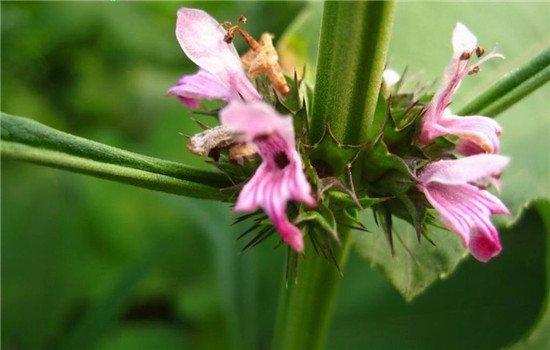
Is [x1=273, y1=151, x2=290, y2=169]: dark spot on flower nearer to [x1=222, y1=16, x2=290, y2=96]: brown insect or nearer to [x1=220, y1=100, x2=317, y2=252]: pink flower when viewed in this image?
[x1=220, y1=100, x2=317, y2=252]: pink flower

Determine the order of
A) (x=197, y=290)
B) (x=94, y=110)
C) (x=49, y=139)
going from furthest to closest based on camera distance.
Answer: (x=94, y=110)
(x=197, y=290)
(x=49, y=139)

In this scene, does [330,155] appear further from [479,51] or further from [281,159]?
[479,51]

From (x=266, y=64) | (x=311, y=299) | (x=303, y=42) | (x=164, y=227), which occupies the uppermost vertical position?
(x=266, y=64)

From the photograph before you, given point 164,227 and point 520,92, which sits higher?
point 520,92

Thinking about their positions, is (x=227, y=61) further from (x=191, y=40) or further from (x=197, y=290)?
(x=197, y=290)

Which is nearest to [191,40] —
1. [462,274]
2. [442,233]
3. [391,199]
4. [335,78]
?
[335,78]

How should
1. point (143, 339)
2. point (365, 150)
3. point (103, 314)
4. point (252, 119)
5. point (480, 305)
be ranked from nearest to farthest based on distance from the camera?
point (252, 119)
point (365, 150)
point (103, 314)
point (480, 305)
point (143, 339)

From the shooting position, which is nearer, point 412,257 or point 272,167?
point 272,167

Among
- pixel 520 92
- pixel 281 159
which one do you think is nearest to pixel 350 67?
pixel 281 159
